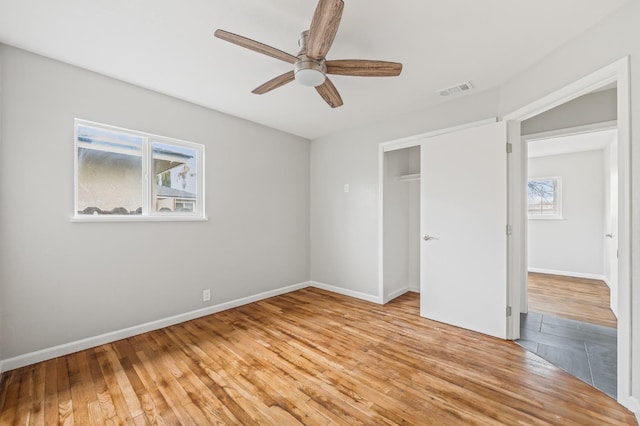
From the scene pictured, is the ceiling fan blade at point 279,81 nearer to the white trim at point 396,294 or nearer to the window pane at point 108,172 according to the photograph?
the window pane at point 108,172

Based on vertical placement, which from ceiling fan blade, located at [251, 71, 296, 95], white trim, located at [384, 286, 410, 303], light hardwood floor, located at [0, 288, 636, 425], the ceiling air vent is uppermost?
the ceiling air vent

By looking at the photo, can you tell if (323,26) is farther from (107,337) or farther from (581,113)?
(107,337)

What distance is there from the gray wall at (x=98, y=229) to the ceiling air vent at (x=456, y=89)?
2453 mm

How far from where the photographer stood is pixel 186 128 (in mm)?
3127

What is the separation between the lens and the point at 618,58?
1.70 meters

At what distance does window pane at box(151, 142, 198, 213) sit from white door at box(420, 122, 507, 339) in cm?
286

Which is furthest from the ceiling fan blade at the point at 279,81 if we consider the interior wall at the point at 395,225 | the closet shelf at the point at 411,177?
the closet shelf at the point at 411,177

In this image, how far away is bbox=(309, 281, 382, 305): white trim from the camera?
3764 mm

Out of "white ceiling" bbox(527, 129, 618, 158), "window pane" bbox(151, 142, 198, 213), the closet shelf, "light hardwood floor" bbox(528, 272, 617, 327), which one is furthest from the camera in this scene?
"white ceiling" bbox(527, 129, 618, 158)

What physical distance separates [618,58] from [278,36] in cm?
229

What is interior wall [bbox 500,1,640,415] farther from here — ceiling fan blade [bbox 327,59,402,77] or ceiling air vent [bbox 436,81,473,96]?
ceiling fan blade [bbox 327,59,402,77]

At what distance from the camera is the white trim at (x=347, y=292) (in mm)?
3764

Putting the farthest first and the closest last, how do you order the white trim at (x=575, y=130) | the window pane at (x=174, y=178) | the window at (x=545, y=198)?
the window at (x=545, y=198) < the window pane at (x=174, y=178) < the white trim at (x=575, y=130)

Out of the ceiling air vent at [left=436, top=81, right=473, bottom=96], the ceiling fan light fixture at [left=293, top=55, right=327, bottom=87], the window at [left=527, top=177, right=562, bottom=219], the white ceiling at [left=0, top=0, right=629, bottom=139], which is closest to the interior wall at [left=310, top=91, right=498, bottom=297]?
the ceiling air vent at [left=436, top=81, right=473, bottom=96]
